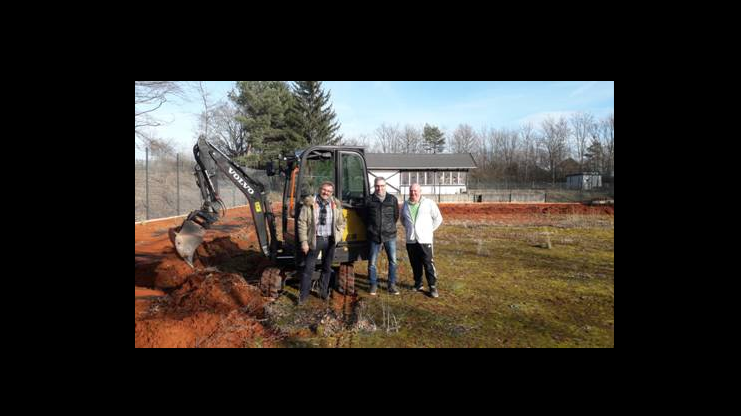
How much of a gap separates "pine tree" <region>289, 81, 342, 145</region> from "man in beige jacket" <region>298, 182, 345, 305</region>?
113 ft

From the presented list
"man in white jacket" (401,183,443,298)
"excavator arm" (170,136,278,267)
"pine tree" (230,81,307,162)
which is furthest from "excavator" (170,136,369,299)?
"pine tree" (230,81,307,162)

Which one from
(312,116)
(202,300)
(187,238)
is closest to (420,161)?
(312,116)

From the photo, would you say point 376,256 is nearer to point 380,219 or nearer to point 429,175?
point 380,219

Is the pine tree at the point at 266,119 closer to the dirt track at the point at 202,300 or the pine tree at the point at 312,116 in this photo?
the pine tree at the point at 312,116

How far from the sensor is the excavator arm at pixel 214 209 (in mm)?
6473

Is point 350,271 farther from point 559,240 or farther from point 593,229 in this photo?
point 593,229

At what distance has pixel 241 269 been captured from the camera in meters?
8.21

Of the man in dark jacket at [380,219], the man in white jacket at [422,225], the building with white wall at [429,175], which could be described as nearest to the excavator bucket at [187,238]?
the man in dark jacket at [380,219]

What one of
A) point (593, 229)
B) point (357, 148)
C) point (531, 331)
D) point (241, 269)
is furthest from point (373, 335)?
point (593, 229)

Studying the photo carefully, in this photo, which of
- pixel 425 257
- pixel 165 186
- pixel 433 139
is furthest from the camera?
pixel 433 139

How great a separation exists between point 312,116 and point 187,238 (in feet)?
118

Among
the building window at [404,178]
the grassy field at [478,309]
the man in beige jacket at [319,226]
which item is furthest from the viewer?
the building window at [404,178]

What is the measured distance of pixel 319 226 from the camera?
5621 millimetres

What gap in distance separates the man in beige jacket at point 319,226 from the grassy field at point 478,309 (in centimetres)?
79
